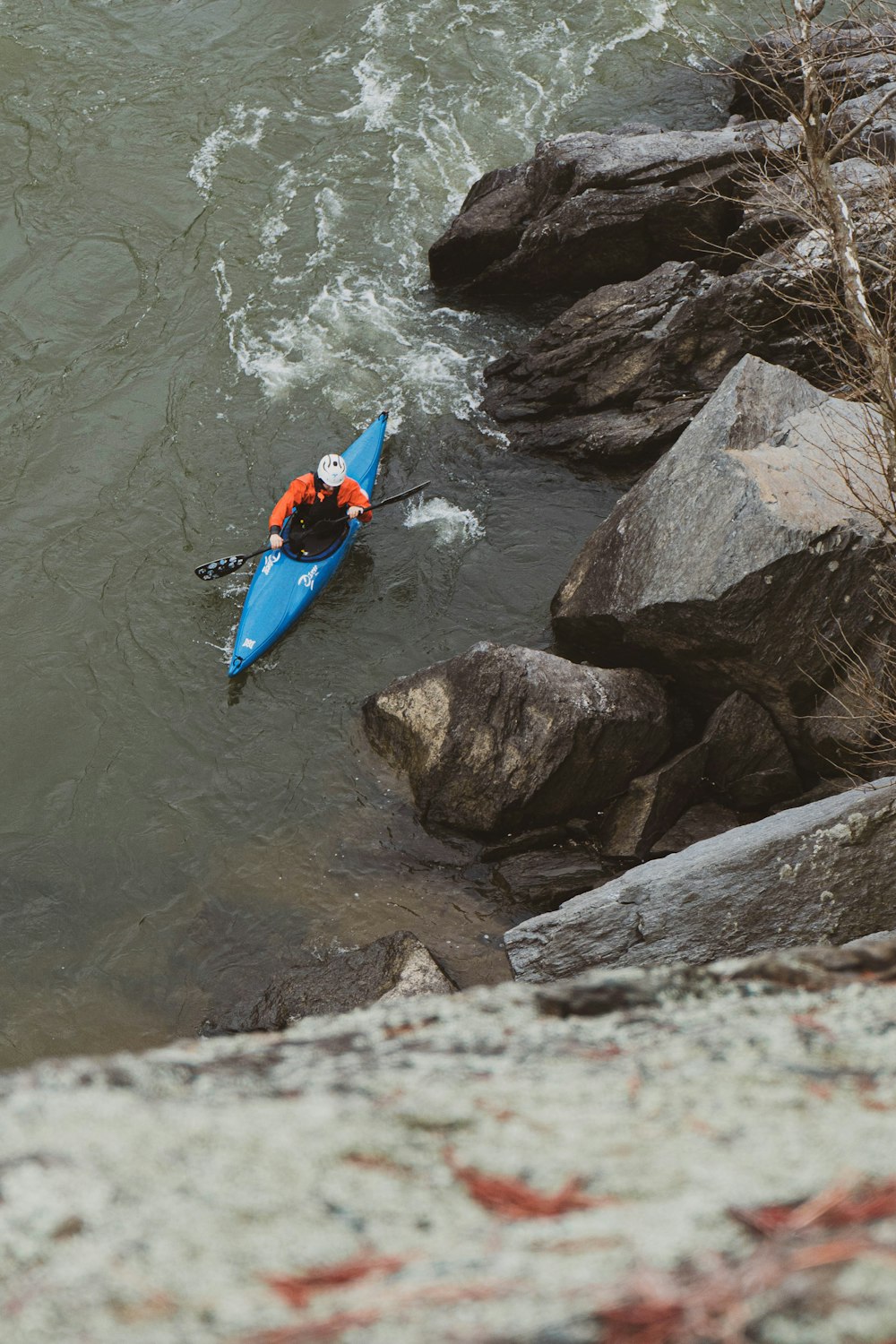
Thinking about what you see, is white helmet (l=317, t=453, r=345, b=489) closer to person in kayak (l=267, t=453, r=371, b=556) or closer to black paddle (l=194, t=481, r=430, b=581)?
person in kayak (l=267, t=453, r=371, b=556)

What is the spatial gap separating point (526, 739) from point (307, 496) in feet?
9.20

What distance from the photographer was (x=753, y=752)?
23.9ft

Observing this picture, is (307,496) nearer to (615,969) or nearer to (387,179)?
(387,179)

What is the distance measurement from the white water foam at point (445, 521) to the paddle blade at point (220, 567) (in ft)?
5.15

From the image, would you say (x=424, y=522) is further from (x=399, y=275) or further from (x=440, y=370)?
(x=399, y=275)

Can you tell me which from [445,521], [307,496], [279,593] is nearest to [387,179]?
[445,521]

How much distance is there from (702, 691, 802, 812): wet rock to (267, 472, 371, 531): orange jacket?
322 centimetres

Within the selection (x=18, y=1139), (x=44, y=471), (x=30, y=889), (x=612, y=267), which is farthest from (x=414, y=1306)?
(x=612, y=267)

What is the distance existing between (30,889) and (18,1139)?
5.80 metres

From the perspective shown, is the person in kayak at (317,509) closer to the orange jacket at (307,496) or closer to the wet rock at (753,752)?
the orange jacket at (307,496)

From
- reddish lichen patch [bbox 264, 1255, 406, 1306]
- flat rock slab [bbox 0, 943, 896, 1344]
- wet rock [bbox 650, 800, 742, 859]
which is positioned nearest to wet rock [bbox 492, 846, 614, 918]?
wet rock [bbox 650, 800, 742, 859]

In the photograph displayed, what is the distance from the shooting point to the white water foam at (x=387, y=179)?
34.0 feet

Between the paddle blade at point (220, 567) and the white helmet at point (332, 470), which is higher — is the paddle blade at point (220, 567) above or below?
below

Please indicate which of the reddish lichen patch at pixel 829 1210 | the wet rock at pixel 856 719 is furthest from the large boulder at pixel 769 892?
the reddish lichen patch at pixel 829 1210
